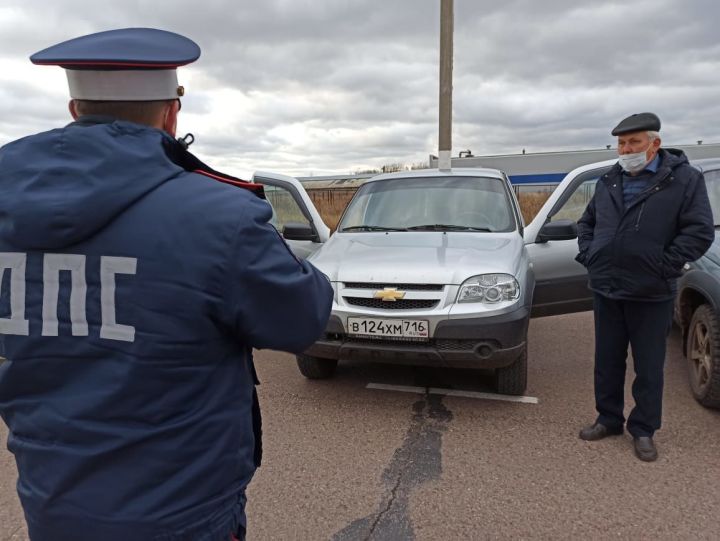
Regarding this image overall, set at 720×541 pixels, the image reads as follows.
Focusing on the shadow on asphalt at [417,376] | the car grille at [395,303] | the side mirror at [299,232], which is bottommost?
the shadow on asphalt at [417,376]

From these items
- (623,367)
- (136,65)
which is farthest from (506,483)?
(136,65)

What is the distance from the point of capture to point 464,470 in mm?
3090

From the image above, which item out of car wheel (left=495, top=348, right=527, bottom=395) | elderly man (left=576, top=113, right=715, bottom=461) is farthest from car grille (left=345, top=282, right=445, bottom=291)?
elderly man (left=576, top=113, right=715, bottom=461)

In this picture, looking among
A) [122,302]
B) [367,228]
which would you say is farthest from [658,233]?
[122,302]

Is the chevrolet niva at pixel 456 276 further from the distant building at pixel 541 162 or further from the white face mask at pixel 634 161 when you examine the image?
the distant building at pixel 541 162

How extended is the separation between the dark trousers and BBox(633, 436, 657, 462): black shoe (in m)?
0.04

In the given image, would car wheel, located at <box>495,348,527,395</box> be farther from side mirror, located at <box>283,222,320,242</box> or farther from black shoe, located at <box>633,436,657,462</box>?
side mirror, located at <box>283,222,320,242</box>

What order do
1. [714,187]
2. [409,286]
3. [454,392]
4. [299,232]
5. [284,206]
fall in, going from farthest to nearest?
[284,206]
[299,232]
[714,187]
[454,392]
[409,286]

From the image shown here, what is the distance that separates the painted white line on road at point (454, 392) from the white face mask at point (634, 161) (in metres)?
1.84

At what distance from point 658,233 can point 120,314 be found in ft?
9.56

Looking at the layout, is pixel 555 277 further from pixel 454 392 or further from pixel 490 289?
pixel 454 392

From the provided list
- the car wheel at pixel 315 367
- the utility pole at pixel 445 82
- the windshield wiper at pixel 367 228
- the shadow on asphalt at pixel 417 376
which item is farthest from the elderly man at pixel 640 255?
the utility pole at pixel 445 82

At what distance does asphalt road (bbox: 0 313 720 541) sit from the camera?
260 centimetres

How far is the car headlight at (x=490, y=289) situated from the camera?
363cm
